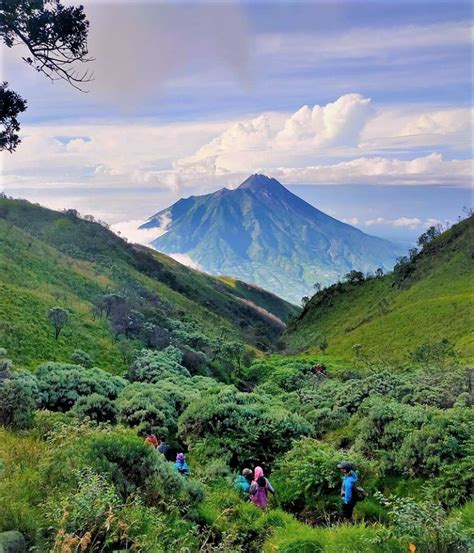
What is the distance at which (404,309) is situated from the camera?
3201 inches

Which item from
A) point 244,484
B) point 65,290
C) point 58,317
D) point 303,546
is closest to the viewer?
point 303,546

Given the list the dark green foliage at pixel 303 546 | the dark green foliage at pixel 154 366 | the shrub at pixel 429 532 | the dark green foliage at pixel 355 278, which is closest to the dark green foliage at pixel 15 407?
the dark green foliage at pixel 303 546

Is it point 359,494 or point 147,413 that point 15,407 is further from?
point 359,494

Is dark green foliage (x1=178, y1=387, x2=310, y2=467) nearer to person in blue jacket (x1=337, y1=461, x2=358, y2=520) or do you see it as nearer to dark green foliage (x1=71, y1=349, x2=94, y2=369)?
person in blue jacket (x1=337, y1=461, x2=358, y2=520)

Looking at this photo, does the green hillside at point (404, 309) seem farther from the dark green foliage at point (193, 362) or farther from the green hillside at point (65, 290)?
the dark green foliage at point (193, 362)

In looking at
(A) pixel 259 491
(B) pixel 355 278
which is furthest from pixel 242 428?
(B) pixel 355 278

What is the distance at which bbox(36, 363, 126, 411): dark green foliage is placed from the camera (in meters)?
18.7

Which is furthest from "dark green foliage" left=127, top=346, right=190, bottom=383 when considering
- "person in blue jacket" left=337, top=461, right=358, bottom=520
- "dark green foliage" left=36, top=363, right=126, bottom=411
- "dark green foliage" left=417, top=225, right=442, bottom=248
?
"dark green foliage" left=417, top=225, right=442, bottom=248

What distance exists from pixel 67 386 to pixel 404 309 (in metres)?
70.2

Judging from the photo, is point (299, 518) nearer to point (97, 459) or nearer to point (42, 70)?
point (97, 459)

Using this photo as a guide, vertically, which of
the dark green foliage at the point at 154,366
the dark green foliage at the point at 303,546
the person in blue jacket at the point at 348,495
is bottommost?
the dark green foliage at the point at 154,366

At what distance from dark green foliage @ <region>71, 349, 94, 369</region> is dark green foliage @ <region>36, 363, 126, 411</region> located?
7658 mm

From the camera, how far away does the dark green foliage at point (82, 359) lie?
29.6 meters

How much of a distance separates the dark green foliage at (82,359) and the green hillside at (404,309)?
31411 mm
